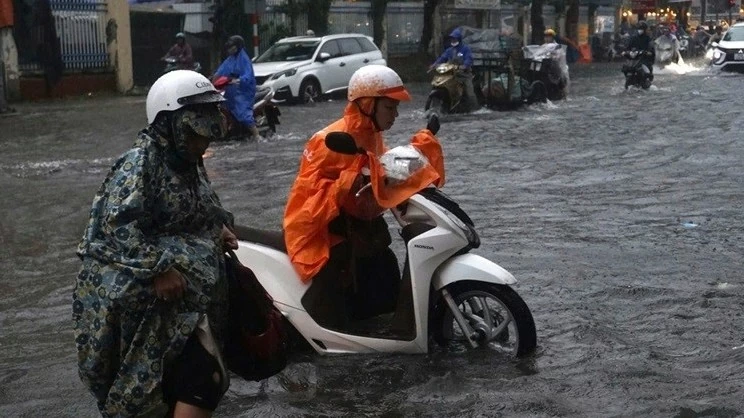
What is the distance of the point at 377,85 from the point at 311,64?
1967 cm

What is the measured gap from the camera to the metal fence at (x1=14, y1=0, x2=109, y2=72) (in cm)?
2370

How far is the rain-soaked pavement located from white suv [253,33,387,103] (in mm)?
6570

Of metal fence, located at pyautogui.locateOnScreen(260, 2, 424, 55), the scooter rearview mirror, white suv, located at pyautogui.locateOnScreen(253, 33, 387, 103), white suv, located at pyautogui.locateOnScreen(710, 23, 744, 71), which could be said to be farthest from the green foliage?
the scooter rearview mirror

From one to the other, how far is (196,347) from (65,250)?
17.9ft

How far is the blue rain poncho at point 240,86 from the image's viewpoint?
15.6 metres

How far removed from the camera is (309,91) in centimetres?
2481

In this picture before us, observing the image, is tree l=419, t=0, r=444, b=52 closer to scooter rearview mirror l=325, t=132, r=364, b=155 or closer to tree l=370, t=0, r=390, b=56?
tree l=370, t=0, r=390, b=56

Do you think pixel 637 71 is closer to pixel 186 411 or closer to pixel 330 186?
pixel 330 186

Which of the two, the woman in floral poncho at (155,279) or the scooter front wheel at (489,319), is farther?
the scooter front wheel at (489,319)

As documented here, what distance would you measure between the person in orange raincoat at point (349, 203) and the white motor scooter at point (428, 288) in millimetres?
73

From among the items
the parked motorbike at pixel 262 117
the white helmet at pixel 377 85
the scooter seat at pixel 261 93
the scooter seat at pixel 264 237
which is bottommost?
the parked motorbike at pixel 262 117

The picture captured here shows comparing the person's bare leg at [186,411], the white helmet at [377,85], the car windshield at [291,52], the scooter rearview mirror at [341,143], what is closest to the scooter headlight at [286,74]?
the car windshield at [291,52]

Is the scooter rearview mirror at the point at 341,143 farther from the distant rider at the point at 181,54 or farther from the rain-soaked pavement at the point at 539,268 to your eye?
the distant rider at the point at 181,54

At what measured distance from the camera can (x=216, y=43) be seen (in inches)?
1154
